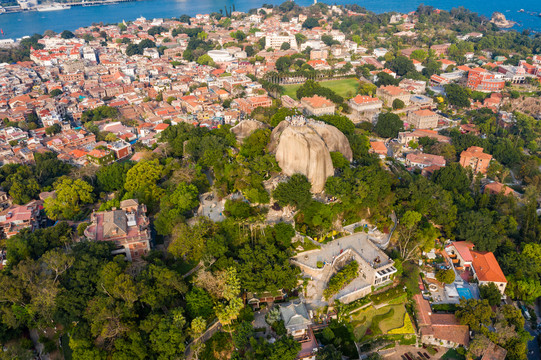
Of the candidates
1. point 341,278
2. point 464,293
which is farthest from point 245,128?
point 464,293

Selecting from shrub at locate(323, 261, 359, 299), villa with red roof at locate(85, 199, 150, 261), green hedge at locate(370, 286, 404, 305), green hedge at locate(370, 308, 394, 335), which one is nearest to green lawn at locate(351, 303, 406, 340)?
green hedge at locate(370, 308, 394, 335)

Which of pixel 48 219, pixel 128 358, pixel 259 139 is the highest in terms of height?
pixel 259 139

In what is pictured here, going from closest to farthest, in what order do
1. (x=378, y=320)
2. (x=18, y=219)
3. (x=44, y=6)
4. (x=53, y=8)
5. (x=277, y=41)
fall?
(x=378, y=320) → (x=18, y=219) → (x=277, y=41) → (x=44, y=6) → (x=53, y=8)

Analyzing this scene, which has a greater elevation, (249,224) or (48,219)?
(249,224)

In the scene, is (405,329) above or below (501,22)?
below

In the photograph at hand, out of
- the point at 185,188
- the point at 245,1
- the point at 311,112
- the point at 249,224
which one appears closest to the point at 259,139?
the point at 185,188

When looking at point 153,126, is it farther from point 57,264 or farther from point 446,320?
point 446,320

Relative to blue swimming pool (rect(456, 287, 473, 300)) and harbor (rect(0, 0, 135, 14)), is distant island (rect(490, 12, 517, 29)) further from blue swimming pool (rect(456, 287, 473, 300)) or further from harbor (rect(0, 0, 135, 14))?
harbor (rect(0, 0, 135, 14))

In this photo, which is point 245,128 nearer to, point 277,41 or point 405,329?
point 405,329
